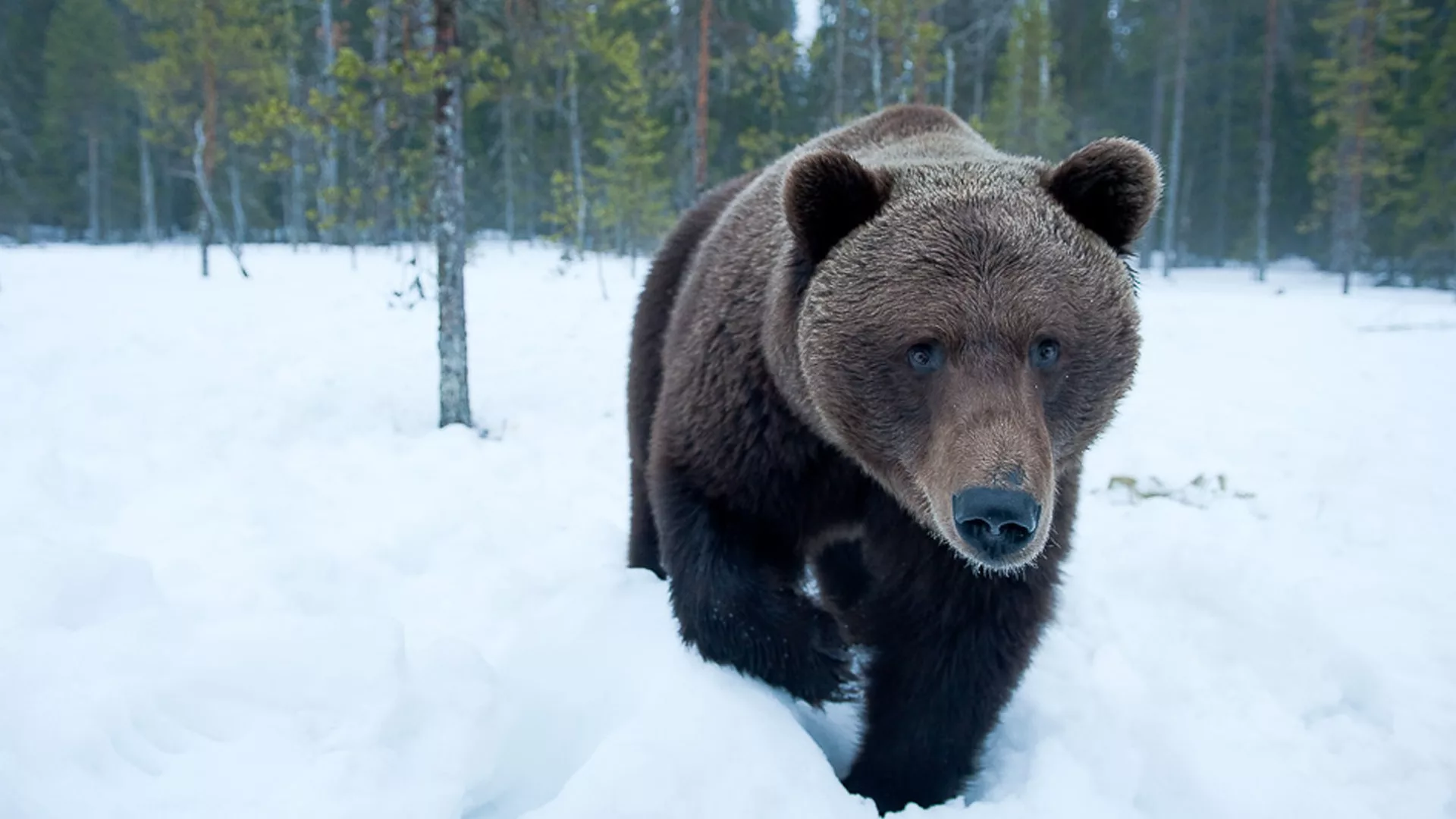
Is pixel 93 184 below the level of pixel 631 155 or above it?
above

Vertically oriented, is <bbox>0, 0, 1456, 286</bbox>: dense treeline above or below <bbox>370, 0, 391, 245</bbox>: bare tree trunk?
above

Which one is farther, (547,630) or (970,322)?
(547,630)

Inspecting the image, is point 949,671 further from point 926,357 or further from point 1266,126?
point 1266,126

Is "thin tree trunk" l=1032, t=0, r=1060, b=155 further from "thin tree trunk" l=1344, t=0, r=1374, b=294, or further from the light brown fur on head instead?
the light brown fur on head

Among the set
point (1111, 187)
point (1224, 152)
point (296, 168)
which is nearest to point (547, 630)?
point (1111, 187)

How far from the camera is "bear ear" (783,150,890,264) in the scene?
207 cm

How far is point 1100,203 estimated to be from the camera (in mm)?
2133

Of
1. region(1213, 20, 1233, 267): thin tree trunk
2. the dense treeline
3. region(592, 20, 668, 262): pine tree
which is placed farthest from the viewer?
region(1213, 20, 1233, 267): thin tree trunk

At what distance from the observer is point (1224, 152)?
29.3 meters

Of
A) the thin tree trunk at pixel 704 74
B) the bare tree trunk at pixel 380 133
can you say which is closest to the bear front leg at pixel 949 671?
the bare tree trunk at pixel 380 133

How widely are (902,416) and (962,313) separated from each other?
0.88ft

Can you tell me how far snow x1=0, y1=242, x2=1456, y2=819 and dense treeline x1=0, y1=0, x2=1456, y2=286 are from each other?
130 inches

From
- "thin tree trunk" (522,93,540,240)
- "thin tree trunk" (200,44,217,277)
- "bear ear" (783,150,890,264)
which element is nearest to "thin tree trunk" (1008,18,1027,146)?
"thin tree trunk" (522,93,540,240)

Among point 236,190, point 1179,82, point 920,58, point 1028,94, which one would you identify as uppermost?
point 1179,82
